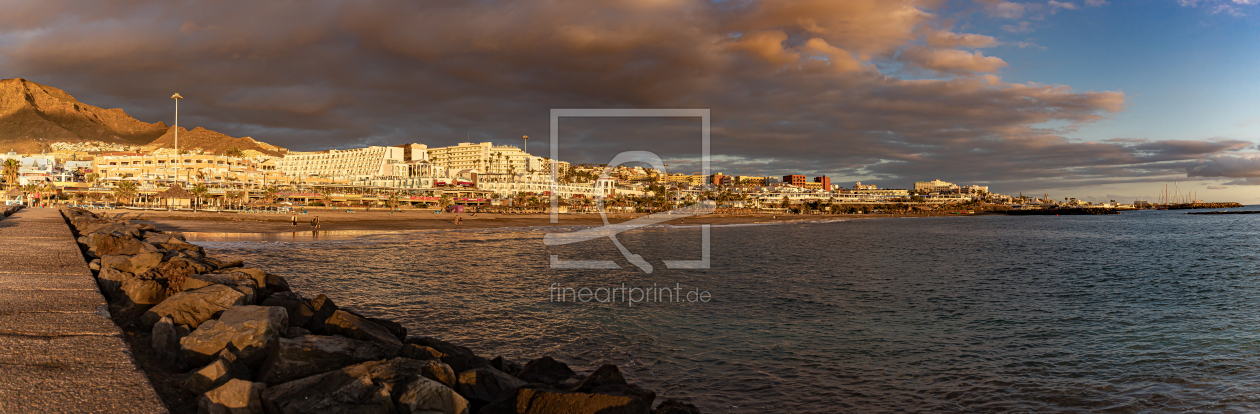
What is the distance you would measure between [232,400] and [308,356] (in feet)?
5.20

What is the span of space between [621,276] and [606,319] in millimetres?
10558

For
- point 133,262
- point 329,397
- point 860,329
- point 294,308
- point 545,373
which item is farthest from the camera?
point 860,329

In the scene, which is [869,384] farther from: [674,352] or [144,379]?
[144,379]

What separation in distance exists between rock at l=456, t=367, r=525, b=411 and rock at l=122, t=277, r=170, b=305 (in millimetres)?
5000

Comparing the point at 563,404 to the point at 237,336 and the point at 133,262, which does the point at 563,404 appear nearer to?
the point at 237,336

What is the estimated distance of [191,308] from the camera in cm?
718

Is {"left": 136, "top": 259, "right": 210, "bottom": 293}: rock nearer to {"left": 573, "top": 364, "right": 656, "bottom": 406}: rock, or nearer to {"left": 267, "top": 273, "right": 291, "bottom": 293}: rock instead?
{"left": 267, "top": 273, "right": 291, "bottom": 293}: rock

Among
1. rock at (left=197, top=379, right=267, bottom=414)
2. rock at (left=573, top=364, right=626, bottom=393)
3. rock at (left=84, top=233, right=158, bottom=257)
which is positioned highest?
rock at (left=84, top=233, right=158, bottom=257)

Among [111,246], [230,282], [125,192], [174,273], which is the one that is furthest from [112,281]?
[125,192]

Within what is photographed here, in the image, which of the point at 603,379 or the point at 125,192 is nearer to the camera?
the point at 603,379

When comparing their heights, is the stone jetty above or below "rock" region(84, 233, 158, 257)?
below

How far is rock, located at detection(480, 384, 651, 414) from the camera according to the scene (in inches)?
217

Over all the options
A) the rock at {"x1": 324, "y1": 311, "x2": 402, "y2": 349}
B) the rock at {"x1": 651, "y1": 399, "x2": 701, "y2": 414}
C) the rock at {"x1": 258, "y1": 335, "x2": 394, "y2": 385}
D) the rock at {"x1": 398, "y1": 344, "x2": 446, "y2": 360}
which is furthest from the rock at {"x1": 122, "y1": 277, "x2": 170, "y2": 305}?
the rock at {"x1": 651, "y1": 399, "x2": 701, "y2": 414}

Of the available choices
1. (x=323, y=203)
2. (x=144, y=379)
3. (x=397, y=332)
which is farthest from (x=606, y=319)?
(x=323, y=203)
